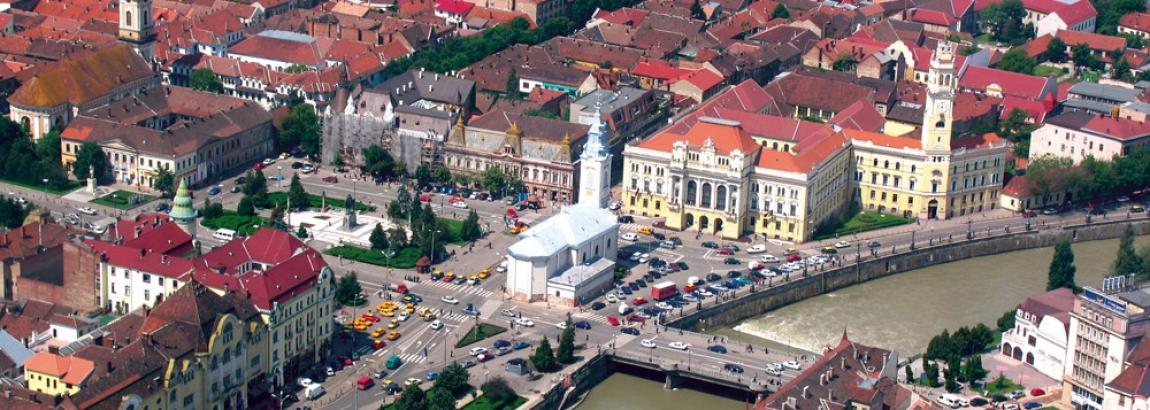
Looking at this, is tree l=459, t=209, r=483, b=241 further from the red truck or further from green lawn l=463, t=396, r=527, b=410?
green lawn l=463, t=396, r=527, b=410

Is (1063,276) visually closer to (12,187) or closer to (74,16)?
(12,187)

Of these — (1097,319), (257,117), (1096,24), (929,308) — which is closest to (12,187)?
(257,117)

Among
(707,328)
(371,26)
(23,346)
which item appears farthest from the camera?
(371,26)

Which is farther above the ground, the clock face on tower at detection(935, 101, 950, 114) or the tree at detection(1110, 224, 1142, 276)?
the clock face on tower at detection(935, 101, 950, 114)

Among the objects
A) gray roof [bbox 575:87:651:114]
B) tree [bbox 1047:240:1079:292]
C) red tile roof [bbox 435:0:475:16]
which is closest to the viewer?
tree [bbox 1047:240:1079:292]

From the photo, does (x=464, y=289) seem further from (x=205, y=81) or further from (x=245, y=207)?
(x=205, y=81)

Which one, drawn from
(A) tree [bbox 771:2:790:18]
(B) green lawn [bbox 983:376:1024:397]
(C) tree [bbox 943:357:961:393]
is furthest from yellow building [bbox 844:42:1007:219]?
(A) tree [bbox 771:2:790:18]

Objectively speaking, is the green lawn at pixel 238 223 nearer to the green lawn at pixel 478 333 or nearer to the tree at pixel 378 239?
the tree at pixel 378 239
